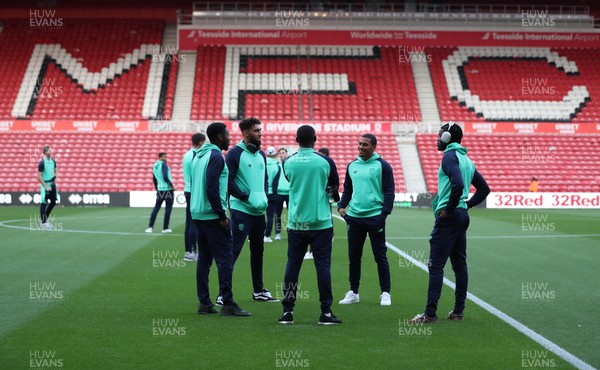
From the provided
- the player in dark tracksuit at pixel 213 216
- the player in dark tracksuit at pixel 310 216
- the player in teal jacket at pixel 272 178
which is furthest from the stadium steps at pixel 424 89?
the player in dark tracksuit at pixel 310 216

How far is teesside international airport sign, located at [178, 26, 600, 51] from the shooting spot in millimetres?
44500

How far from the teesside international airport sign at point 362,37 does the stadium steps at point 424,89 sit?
109cm

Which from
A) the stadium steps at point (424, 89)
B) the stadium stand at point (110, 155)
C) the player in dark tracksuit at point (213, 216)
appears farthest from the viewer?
the stadium steps at point (424, 89)

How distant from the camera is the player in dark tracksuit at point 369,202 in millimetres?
9203

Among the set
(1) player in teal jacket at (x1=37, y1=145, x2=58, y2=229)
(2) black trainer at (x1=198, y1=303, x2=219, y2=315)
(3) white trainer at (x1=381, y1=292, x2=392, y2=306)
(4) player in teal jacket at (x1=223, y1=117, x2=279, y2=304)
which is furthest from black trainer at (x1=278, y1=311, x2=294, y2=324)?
(1) player in teal jacket at (x1=37, y1=145, x2=58, y2=229)

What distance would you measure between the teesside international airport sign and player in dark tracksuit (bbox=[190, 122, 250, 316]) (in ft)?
120

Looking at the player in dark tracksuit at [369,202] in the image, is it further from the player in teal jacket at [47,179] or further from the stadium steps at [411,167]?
the stadium steps at [411,167]

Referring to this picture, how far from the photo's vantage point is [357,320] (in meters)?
8.27

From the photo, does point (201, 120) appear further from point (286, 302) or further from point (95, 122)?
point (286, 302)

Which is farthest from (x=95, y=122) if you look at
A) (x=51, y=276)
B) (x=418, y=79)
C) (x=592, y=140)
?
(x=51, y=276)

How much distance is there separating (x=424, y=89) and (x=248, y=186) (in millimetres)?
35739

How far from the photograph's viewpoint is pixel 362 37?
147ft

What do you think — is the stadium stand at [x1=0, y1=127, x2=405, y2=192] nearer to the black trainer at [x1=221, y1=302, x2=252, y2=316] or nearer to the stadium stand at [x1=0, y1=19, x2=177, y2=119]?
the stadium stand at [x1=0, y1=19, x2=177, y2=119]

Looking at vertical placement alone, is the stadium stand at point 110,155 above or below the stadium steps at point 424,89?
below
